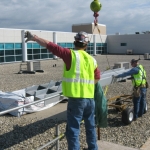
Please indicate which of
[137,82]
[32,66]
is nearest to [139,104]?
[137,82]

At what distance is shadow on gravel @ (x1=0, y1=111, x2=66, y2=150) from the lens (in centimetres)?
550

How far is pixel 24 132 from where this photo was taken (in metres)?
6.08

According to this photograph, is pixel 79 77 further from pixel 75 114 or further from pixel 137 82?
pixel 137 82

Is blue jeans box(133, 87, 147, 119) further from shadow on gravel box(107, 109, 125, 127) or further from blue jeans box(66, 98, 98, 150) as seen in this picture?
blue jeans box(66, 98, 98, 150)

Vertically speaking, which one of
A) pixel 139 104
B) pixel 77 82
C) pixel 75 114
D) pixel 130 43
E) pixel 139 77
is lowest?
pixel 139 104

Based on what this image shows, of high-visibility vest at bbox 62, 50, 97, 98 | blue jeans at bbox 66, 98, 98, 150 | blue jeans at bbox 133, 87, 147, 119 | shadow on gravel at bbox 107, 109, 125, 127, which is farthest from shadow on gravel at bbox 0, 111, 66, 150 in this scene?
high-visibility vest at bbox 62, 50, 97, 98

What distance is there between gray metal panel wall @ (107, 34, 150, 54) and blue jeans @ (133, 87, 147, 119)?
4344cm

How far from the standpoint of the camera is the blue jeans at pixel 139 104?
688 cm

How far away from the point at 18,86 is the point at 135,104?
8625mm

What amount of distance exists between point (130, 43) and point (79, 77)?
49.0 m

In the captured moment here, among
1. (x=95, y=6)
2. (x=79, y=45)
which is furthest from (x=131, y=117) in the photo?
(x=79, y=45)

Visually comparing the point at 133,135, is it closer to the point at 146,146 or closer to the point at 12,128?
the point at 146,146

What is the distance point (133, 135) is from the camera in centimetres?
584

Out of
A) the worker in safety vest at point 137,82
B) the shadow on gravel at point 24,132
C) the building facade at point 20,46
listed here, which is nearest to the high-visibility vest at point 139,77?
the worker in safety vest at point 137,82
